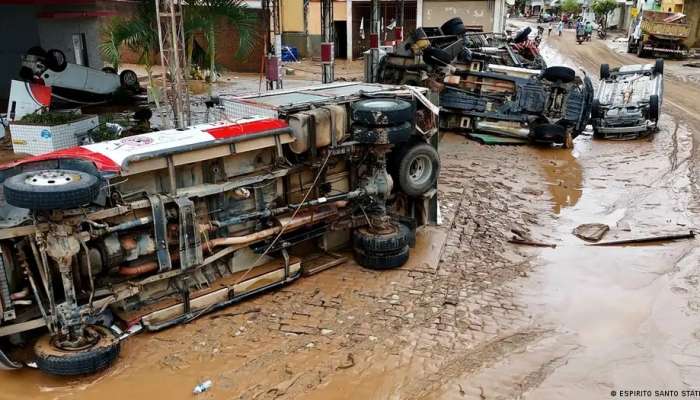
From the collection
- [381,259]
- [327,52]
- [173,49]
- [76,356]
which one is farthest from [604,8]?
[76,356]

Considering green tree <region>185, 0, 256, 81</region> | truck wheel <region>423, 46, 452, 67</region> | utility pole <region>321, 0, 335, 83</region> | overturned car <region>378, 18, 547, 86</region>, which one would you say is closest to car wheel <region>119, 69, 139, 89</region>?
green tree <region>185, 0, 256, 81</region>

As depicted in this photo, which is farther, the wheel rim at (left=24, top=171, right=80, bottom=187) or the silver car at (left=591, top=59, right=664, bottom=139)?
the silver car at (left=591, top=59, right=664, bottom=139)

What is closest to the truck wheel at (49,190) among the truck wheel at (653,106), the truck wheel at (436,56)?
the truck wheel at (436,56)

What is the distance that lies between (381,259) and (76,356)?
352 centimetres

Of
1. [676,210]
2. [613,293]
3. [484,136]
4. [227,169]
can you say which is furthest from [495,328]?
[484,136]

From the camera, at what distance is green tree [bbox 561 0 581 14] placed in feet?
247

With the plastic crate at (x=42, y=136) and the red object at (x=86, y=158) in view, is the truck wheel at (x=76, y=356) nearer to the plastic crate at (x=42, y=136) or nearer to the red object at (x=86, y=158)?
the red object at (x=86, y=158)

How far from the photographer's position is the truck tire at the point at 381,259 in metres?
7.29

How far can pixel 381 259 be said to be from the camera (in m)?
7.29

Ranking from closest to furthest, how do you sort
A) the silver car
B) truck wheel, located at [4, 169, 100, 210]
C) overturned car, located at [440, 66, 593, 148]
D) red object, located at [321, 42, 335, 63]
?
truck wheel, located at [4, 169, 100, 210] → overturned car, located at [440, 66, 593, 148] → the silver car → red object, located at [321, 42, 335, 63]

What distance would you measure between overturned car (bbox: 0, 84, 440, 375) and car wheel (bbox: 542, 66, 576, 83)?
667cm

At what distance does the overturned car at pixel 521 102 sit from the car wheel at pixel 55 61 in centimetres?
885

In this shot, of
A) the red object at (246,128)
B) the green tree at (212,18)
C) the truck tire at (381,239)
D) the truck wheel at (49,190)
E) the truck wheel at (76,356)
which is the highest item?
the green tree at (212,18)

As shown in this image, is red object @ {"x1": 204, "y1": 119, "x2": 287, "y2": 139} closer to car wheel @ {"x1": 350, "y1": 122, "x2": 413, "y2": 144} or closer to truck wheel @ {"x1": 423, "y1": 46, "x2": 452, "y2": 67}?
car wheel @ {"x1": 350, "y1": 122, "x2": 413, "y2": 144}
